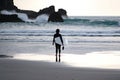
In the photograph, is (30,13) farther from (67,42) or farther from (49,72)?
(49,72)

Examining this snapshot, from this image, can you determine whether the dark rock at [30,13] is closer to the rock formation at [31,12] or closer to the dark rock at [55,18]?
the rock formation at [31,12]

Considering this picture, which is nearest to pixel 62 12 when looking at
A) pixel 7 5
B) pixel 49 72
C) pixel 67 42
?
pixel 7 5

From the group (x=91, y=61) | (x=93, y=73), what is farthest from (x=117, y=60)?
(x=93, y=73)

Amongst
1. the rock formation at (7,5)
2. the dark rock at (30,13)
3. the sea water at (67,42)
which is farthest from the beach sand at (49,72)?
the rock formation at (7,5)

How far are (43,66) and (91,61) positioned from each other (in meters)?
2.72

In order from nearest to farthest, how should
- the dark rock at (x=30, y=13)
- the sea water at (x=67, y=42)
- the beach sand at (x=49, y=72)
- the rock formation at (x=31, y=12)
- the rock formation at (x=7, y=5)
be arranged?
the beach sand at (x=49, y=72) → the sea water at (x=67, y=42) → the rock formation at (x=31, y=12) → the dark rock at (x=30, y=13) → the rock formation at (x=7, y=5)

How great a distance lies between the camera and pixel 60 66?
Answer: 14.7 m

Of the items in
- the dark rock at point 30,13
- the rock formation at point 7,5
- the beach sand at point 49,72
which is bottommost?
the dark rock at point 30,13

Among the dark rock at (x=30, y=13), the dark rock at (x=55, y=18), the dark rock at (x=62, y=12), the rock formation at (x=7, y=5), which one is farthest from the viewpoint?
the rock formation at (x=7, y=5)

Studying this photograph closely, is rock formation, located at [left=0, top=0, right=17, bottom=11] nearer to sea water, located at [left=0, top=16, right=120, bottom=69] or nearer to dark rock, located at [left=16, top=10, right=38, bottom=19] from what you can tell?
dark rock, located at [left=16, top=10, right=38, bottom=19]

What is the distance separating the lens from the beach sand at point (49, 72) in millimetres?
11719

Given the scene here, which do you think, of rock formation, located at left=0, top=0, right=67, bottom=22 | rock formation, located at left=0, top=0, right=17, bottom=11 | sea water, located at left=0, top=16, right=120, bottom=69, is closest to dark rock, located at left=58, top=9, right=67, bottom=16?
rock formation, located at left=0, top=0, right=67, bottom=22

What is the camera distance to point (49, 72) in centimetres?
1284

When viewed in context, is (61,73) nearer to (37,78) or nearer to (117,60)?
(37,78)
